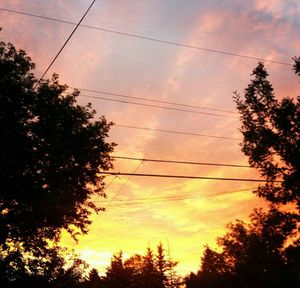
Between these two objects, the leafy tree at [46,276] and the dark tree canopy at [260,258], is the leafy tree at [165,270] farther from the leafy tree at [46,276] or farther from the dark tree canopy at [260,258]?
the leafy tree at [46,276]

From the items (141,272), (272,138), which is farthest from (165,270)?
(272,138)

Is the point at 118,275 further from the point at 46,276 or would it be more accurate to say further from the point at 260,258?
the point at 46,276

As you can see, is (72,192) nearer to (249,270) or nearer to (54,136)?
(54,136)

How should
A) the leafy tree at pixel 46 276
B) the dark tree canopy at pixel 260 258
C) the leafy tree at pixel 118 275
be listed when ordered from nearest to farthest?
the leafy tree at pixel 46 276 < the dark tree canopy at pixel 260 258 < the leafy tree at pixel 118 275

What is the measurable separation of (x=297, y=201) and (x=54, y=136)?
22054 millimetres

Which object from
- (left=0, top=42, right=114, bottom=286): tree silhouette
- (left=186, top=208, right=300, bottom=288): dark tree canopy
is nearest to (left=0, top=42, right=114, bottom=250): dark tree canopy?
(left=0, top=42, right=114, bottom=286): tree silhouette

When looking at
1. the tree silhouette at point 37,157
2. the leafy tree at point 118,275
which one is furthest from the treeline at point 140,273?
the tree silhouette at point 37,157

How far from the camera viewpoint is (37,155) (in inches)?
868

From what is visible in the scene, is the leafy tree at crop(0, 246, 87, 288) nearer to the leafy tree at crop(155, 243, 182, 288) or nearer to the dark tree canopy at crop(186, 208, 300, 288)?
the dark tree canopy at crop(186, 208, 300, 288)

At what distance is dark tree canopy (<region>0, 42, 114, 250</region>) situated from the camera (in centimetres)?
2142

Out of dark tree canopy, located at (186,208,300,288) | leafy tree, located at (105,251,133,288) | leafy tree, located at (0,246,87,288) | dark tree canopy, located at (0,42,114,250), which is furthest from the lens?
leafy tree, located at (105,251,133,288)

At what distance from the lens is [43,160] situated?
22.6 meters

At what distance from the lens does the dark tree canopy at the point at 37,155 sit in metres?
21.4

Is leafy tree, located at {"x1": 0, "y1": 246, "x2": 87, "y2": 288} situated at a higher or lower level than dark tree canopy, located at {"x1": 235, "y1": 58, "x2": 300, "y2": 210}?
lower
